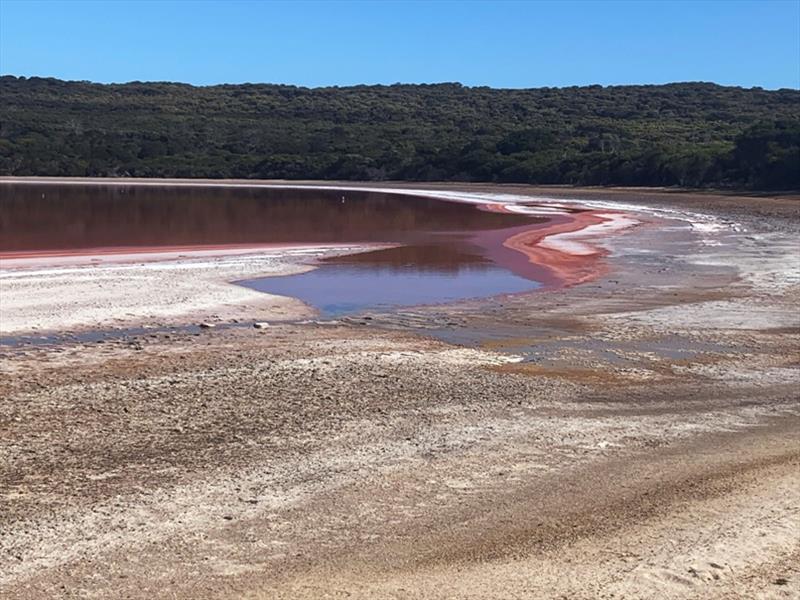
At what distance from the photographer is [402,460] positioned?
733 cm

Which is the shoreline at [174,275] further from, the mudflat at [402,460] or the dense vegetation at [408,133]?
the dense vegetation at [408,133]

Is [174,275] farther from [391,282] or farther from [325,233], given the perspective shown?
[325,233]

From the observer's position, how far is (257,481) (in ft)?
22.3

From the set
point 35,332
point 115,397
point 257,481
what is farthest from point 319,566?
point 35,332

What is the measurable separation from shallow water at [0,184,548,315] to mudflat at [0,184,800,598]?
505 cm

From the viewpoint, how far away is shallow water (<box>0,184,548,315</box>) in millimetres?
19812

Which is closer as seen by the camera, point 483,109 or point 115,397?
point 115,397

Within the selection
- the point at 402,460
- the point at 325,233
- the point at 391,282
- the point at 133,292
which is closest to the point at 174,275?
the point at 133,292

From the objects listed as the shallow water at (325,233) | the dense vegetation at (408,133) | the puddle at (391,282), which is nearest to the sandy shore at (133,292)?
the puddle at (391,282)

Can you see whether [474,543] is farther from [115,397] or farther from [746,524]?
[115,397]

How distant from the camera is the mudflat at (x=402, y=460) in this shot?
5.35 metres

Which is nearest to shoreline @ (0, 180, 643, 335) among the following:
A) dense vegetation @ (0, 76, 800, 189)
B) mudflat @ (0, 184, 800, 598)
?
mudflat @ (0, 184, 800, 598)

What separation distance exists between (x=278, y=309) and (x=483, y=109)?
413ft

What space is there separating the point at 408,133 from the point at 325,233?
81.3 m
